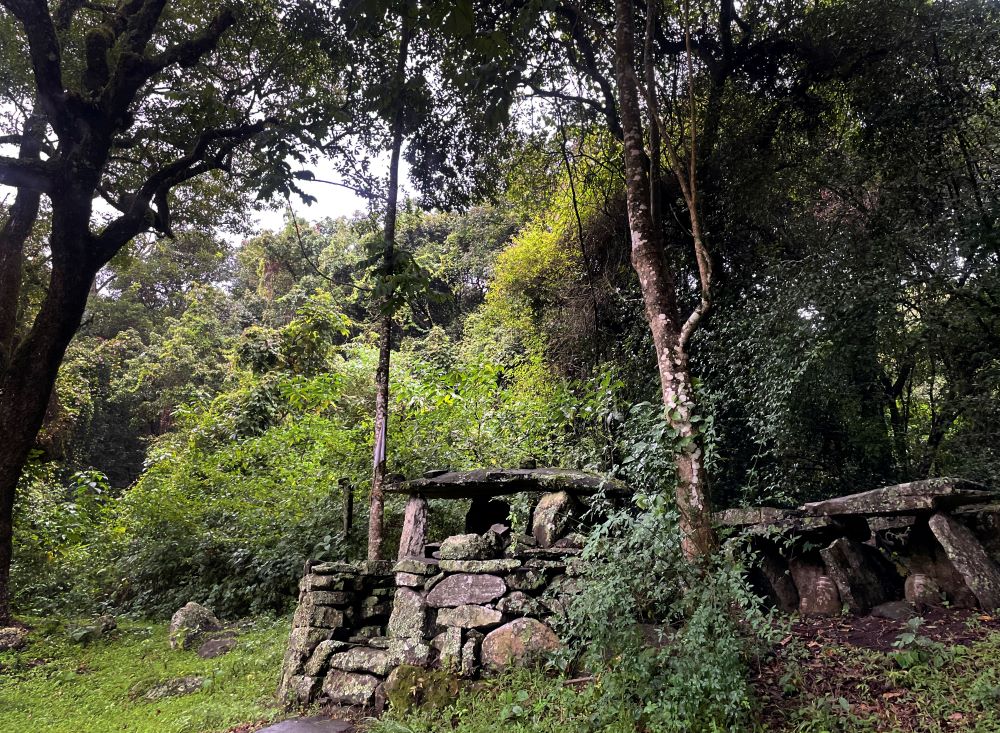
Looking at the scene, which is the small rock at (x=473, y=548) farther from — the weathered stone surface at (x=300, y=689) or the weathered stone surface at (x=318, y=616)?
the weathered stone surface at (x=300, y=689)

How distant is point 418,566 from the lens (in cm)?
459

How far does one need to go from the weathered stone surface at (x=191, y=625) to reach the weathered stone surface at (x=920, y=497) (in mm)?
6550

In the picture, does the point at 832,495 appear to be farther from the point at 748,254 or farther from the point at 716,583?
the point at 716,583

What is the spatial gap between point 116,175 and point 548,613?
10.1 metres

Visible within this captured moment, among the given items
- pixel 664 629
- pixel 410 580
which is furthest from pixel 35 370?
pixel 664 629

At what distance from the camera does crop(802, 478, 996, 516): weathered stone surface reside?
3785mm

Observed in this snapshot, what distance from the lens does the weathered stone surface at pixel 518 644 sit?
3.88m

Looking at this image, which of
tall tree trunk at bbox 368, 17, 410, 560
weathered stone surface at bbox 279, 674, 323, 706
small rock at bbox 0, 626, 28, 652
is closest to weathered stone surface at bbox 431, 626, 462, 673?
weathered stone surface at bbox 279, 674, 323, 706

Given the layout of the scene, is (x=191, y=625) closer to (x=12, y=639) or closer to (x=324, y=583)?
(x=12, y=639)

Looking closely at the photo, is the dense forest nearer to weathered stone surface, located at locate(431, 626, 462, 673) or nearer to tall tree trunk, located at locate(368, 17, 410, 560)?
tall tree trunk, located at locate(368, 17, 410, 560)

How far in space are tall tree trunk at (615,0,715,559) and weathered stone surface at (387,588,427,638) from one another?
204 cm

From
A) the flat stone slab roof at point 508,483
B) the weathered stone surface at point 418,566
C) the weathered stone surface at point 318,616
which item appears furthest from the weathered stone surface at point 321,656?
the flat stone slab roof at point 508,483

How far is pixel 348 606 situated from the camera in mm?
4977

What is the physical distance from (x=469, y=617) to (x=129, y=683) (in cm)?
358
